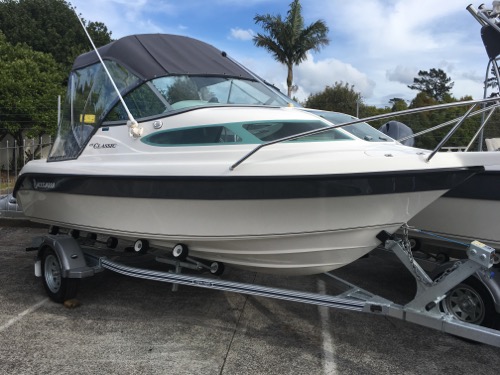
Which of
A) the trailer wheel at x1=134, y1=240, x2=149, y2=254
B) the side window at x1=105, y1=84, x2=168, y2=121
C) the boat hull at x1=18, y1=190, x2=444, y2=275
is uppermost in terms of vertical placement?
the side window at x1=105, y1=84, x2=168, y2=121

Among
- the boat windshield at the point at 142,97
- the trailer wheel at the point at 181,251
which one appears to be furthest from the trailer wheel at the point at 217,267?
the boat windshield at the point at 142,97

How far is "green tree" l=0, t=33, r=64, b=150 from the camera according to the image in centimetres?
1466

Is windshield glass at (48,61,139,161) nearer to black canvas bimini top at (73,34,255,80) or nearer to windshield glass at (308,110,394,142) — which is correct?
black canvas bimini top at (73,34,255,80)

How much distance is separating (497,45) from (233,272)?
359 cm

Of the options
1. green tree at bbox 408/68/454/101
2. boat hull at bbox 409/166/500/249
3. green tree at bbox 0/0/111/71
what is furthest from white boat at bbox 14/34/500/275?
green tree at bbox 408/68/454/101

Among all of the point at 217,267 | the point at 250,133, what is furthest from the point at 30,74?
the point at 250,133

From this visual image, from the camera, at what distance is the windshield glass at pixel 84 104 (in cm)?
423

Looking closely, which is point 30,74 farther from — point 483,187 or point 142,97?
point 483,187

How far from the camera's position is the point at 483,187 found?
3932 mm

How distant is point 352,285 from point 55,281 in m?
2.88

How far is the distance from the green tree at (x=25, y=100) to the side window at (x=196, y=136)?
497 inches

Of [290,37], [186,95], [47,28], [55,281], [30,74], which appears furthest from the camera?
[47,28]

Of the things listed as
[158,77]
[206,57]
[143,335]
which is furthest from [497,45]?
[143,335]

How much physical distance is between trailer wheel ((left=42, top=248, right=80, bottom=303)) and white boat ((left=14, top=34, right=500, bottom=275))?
15.6 inches
